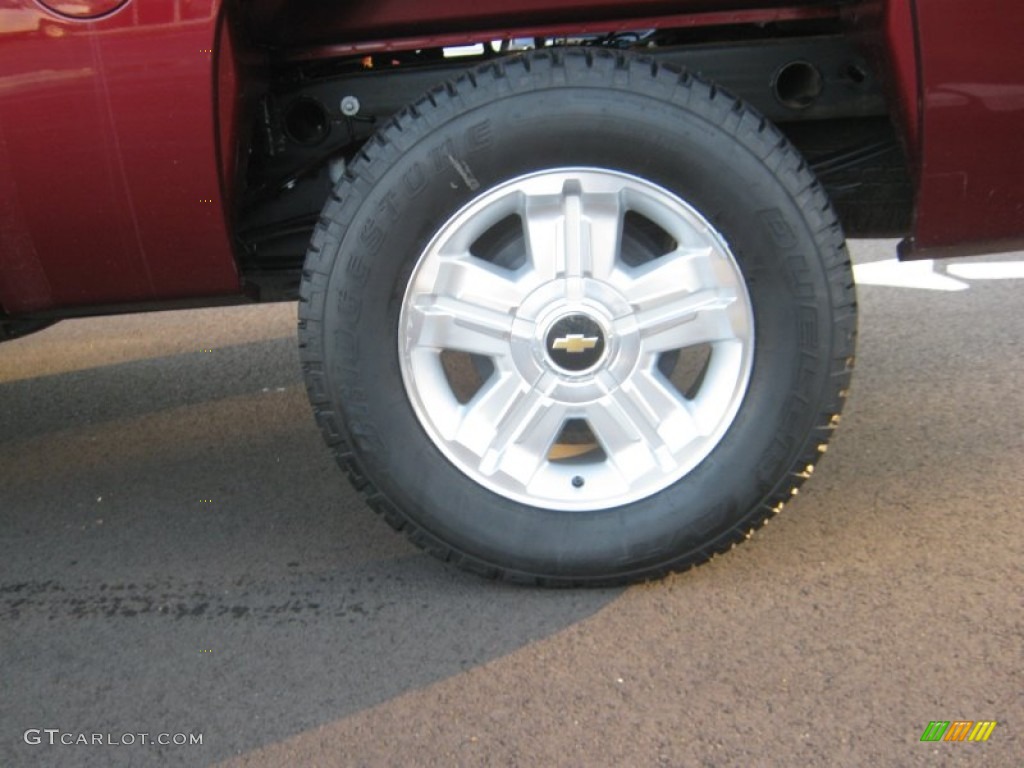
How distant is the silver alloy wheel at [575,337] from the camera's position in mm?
2400

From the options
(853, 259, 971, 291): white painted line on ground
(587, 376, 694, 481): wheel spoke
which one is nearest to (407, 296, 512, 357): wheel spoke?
(587, 376, 694, 481): wheel spoke

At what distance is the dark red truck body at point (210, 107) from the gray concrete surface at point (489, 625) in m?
0.69

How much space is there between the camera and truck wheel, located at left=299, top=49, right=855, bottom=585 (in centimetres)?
231

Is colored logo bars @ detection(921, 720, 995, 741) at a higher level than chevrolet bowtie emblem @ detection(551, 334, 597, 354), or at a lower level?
lower

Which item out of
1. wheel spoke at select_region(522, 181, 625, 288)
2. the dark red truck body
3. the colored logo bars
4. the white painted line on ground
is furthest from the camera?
the white painted line on ground

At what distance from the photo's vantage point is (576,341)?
7.98ft

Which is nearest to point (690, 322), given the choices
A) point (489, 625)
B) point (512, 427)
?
point (512, 427)

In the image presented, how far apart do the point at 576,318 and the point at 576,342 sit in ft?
0.17

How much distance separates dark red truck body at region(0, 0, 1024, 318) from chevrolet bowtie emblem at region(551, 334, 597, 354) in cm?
68

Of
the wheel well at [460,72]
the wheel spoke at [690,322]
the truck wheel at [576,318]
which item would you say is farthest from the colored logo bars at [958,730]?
the wheel well at [460,72]

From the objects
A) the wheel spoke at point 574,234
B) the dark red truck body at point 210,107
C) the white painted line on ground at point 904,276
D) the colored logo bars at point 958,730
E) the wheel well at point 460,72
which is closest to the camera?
the colored logo bars at point 958,730

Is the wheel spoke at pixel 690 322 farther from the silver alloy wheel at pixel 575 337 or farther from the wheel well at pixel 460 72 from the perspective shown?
the wheel well at pixel 460 72

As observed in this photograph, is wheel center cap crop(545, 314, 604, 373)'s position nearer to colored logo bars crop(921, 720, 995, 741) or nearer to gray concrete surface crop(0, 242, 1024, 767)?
gray concrete surface crop(0, 242, 1024, 767)

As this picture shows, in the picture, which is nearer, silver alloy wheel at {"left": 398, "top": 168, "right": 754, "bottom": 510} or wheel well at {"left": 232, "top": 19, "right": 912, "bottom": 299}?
silver alloy wheel at {"left": 398, "top": 168, "right": 754, "bottom": 510}
